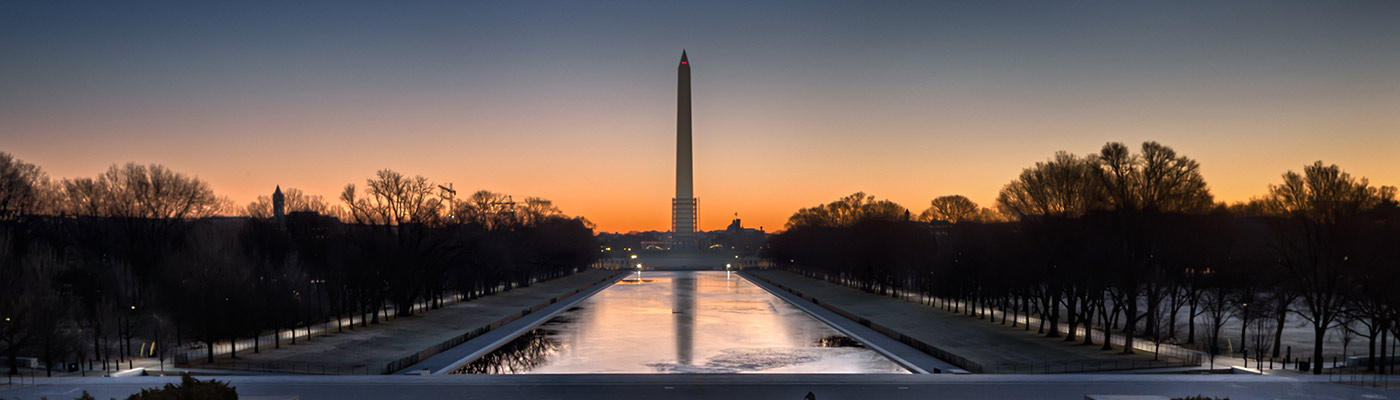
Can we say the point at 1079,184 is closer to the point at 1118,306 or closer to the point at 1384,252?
the point at 1118,306

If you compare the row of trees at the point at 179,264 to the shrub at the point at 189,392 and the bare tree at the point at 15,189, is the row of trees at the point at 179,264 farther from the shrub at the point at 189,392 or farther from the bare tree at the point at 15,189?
the shrub at the point at 189,392

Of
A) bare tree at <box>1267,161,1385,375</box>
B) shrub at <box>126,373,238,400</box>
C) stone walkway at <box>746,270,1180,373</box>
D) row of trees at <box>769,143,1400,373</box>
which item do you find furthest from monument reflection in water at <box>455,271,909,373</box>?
shrub at <box>126,373,238,400</box>

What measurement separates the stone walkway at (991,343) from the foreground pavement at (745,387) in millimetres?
7158

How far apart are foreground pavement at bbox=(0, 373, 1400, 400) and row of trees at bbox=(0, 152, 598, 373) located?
11.8 meters

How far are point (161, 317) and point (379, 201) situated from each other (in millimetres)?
25567

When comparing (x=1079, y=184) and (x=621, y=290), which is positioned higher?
(x=1079, y=184)

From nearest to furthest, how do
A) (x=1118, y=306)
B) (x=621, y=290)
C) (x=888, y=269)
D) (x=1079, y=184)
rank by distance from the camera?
(x=1118, y=306), (x=1079, y=184), (x=888, y=269), (x=621, y=290)

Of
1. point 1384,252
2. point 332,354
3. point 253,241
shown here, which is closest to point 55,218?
point 253,241

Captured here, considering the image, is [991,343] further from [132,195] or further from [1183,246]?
[132,195]

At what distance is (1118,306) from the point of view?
161 feet

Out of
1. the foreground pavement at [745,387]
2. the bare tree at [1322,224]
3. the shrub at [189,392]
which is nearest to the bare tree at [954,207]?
the bare tree at [1322,224]

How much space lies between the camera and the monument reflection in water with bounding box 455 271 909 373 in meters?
44.5

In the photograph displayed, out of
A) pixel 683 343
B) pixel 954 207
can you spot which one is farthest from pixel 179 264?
pixel 954 207

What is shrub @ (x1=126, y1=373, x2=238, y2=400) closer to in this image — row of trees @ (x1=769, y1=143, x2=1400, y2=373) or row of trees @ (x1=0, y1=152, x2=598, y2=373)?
row of trees @ (x1=0, y1=152, x2=598, y2=373)
